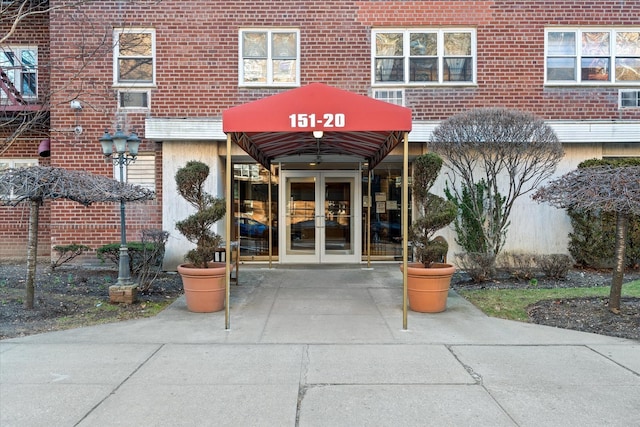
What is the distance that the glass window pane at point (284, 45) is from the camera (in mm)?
10953

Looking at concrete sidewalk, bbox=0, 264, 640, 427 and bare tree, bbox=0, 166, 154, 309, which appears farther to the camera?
bare tree, bbox=0, 166, 154, 309

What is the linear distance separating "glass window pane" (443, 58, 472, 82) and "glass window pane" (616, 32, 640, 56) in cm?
365

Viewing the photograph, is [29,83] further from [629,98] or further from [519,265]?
[629,98]

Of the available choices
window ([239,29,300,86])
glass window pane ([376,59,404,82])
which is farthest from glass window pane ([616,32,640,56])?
window ([239,29,300,86])

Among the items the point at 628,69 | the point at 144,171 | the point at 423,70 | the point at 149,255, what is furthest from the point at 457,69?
the point at 149,255

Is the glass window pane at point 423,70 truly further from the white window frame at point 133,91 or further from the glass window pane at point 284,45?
the white window frame at point 133,91

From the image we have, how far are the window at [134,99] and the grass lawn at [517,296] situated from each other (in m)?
8.33

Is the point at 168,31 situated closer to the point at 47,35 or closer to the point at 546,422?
the point at 47,35

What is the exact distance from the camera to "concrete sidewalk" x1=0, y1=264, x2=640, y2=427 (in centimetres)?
372

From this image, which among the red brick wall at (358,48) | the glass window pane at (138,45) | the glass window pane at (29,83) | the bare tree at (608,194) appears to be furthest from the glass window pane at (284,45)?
the bare tree at (608,194)

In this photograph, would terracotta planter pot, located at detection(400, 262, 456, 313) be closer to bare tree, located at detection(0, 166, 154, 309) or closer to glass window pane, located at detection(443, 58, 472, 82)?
bare tree, located at detection(0, 166, 154, 309)

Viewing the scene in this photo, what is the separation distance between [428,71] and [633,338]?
7.40 m

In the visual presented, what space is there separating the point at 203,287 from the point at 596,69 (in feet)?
34.3

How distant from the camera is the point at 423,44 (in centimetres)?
1101
